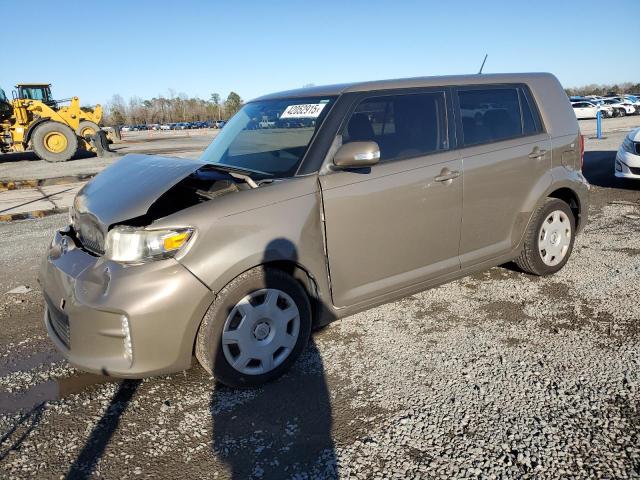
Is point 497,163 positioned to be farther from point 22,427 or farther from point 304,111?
point 22,427

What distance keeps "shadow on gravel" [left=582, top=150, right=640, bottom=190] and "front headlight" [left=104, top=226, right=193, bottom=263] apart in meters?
8.40

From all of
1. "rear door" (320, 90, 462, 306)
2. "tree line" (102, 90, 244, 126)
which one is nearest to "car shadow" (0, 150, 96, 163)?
"rear door" (320, 90, 462, 306)

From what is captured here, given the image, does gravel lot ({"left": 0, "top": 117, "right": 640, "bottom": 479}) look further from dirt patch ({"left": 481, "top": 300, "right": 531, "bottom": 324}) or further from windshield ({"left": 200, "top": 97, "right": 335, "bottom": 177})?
windshield ({"left": 200, "top": 97, "right": 335, "bottom": 177})

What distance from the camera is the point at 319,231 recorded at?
2949 mm

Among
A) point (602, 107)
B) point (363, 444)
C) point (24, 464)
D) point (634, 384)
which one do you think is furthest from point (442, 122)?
point (602, 107)

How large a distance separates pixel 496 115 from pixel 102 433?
3.58 metres

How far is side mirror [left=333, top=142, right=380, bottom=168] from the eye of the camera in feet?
9.58

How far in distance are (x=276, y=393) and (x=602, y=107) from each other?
39.1m

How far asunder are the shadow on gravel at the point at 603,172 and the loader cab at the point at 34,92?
69.1 ft

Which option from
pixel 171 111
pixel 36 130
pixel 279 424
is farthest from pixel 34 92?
pixel 171 111

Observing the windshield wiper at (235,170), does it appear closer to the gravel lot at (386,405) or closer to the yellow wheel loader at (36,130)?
the gravel lot at (386,405)

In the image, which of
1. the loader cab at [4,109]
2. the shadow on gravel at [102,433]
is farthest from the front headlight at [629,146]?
the loader cab at [4,109]

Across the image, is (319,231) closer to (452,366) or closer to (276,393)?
(276,393)

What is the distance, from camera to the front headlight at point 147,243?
256 cm
